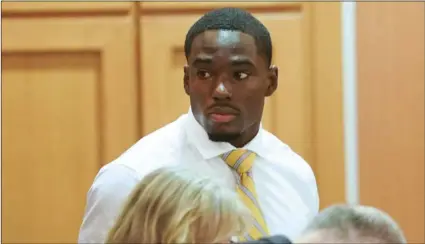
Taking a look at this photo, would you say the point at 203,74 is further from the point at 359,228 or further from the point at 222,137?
the point at 359,228

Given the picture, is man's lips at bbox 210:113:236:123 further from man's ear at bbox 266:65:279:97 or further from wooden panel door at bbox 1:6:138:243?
wooden panel door at bbox 1:6:138:243

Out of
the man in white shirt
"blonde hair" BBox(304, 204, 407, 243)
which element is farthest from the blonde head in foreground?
the man in white shirt

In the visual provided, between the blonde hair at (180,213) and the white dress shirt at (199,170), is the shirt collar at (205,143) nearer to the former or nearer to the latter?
the white dress shirt at (199,170)

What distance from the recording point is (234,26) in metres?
0.83

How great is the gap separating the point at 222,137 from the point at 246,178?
7 centimetres

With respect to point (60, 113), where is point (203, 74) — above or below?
above

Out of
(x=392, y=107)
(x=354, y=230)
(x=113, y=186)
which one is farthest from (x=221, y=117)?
(x=392, y=107)

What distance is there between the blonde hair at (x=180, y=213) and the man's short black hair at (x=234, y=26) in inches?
9.8

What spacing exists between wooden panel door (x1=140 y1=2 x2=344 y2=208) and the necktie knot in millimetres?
524

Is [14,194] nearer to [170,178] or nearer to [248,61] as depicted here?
[248,61]

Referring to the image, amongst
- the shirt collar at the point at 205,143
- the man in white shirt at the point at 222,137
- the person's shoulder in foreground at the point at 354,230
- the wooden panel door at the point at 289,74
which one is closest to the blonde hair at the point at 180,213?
the person's shoulder in foreground at the point at 354,230

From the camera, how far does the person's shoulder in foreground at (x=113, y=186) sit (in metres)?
0.84

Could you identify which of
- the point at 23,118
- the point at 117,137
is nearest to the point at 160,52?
the point at 117,137

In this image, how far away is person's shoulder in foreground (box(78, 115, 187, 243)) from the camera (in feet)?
2.76
